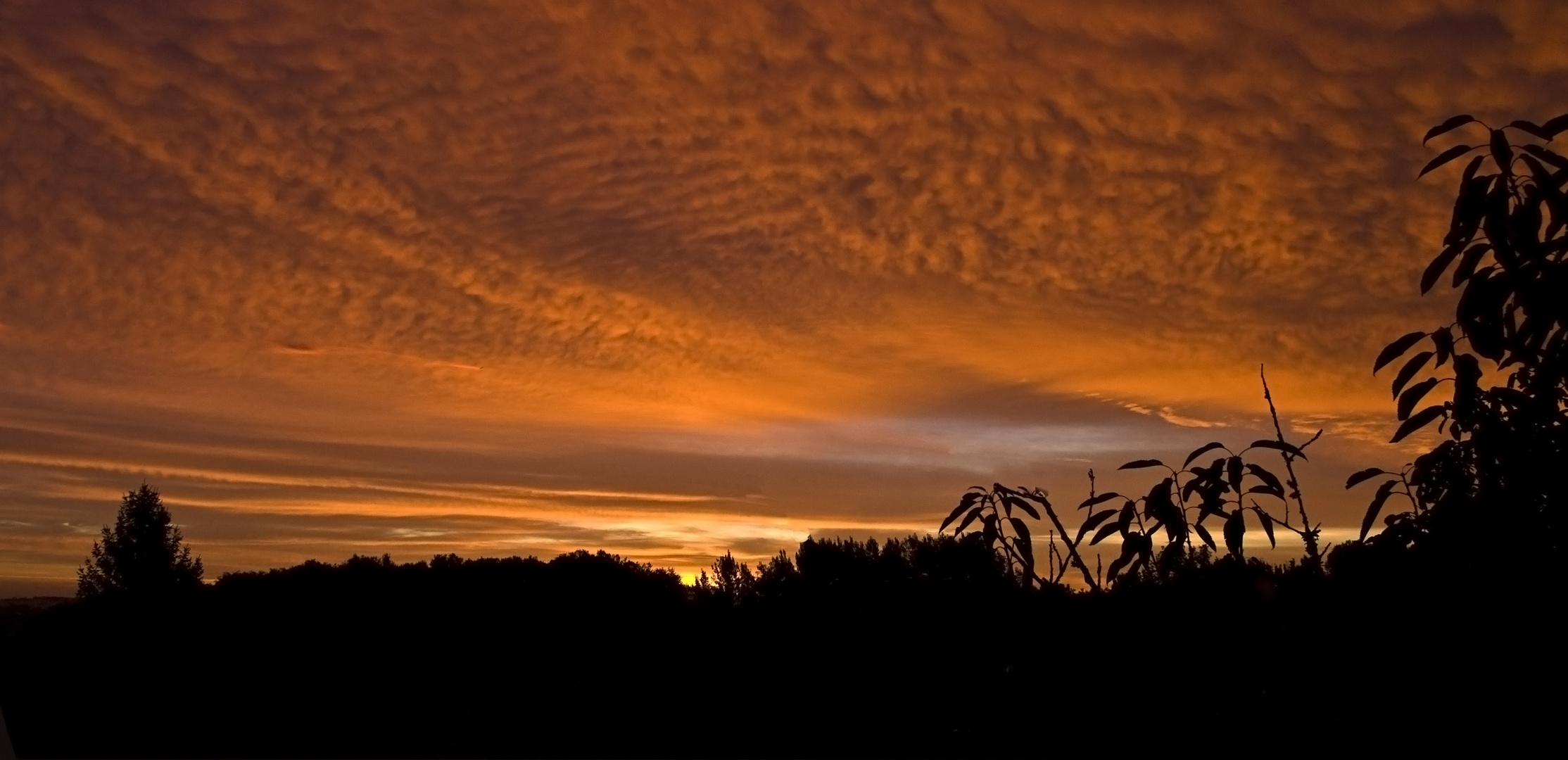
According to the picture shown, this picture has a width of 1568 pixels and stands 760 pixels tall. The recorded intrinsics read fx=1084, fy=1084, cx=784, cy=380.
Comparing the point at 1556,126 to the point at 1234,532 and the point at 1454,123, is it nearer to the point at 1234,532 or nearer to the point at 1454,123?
the point at 1454,123

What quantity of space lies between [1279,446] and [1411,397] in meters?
0.38

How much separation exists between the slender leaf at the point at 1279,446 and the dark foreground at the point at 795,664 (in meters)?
0.31

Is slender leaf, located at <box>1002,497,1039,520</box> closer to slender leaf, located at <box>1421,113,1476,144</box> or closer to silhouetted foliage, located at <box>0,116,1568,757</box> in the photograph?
silhouetted foliage, located at <box>0,116,1568,757</box>

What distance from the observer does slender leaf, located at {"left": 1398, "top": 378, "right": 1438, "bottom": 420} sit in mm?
2318

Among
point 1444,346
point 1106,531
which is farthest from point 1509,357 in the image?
point 1106,531

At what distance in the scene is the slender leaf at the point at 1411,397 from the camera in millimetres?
2318

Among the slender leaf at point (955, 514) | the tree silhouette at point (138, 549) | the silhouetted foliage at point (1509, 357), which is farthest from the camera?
the tree silhouette at point (138, 549)

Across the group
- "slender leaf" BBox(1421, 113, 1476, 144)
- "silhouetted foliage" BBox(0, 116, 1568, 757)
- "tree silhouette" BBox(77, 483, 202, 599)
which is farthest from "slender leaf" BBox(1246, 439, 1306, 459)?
"tree silhouette" BBox(77, 483, 202, 599)

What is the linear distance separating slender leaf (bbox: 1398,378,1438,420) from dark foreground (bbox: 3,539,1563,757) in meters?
0.35

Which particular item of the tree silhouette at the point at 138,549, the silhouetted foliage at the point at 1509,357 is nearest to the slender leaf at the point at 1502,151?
the silhouetted foliage at the point at 1509,357

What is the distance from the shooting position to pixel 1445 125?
7.45 feet

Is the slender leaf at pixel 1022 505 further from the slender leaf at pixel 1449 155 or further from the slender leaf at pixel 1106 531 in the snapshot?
the slender leaf at pixel 1449 155

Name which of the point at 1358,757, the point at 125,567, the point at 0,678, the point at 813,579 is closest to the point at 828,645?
the point at 813,579

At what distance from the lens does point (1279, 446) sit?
2.67 m
